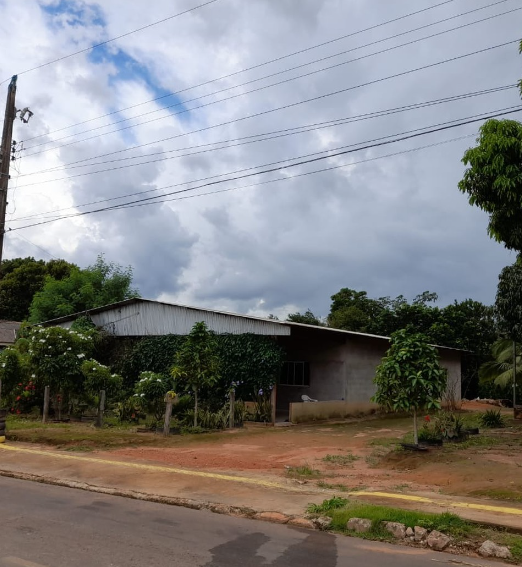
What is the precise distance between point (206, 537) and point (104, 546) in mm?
1154

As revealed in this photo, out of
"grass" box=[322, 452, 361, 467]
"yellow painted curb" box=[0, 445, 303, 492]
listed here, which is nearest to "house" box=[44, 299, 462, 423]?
"grass" box=[322, 452, 361, 467]

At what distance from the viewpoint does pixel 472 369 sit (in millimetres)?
38094

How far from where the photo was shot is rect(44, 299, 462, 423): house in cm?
2069

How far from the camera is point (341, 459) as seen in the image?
12.0 m

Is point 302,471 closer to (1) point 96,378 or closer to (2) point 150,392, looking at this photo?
(2) point 150,392

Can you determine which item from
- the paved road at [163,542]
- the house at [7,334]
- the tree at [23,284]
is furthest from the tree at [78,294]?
the paved road at [163,542]

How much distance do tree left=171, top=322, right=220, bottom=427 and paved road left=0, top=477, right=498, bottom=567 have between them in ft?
28.9

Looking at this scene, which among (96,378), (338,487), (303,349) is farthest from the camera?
(303,349)

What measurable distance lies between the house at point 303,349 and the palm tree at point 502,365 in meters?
3.03

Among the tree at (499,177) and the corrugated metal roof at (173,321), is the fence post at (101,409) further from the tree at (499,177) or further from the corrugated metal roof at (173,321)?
the tree at (499,177)

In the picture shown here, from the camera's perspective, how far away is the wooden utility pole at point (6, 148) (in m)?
16.0

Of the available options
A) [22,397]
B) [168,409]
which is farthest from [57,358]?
[168,409]

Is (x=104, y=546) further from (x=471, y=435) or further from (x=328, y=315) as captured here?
(x=328, y=315)

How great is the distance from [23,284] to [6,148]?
92.2 ft
